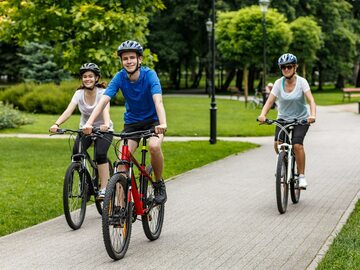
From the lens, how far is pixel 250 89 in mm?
64562

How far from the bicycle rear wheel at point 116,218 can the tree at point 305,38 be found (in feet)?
156

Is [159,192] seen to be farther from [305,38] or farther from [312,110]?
[305,38]

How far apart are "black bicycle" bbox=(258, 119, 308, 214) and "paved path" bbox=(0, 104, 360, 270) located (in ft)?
0.58

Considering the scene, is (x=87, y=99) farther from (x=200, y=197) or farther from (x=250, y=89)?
(x=250, y=89)

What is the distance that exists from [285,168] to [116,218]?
335 cm

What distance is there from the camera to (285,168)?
364 inches

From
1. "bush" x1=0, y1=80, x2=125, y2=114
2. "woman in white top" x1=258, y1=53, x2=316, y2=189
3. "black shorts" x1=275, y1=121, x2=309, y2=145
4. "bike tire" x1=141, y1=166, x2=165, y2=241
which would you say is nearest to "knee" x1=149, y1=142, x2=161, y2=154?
"bike tire" x1=141, y1=166, x2=165, y2=241

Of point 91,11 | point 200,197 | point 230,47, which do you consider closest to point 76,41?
point 91,11

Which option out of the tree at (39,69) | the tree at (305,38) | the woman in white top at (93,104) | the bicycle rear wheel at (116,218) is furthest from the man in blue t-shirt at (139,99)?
the tree at (305,38)

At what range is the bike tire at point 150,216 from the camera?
7.19 metres

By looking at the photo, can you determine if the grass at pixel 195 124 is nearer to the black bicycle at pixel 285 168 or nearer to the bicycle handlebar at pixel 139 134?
the black bicycle at pixel 285 168

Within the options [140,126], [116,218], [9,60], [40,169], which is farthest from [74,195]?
[9,60]

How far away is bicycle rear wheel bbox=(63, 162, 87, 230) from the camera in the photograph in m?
7.79

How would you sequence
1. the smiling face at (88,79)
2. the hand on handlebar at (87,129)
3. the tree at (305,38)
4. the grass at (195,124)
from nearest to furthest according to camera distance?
the hand on handlebar at (87,129), the smiling face at (88,79), the grass at (195,124), the tree at (305,38)
